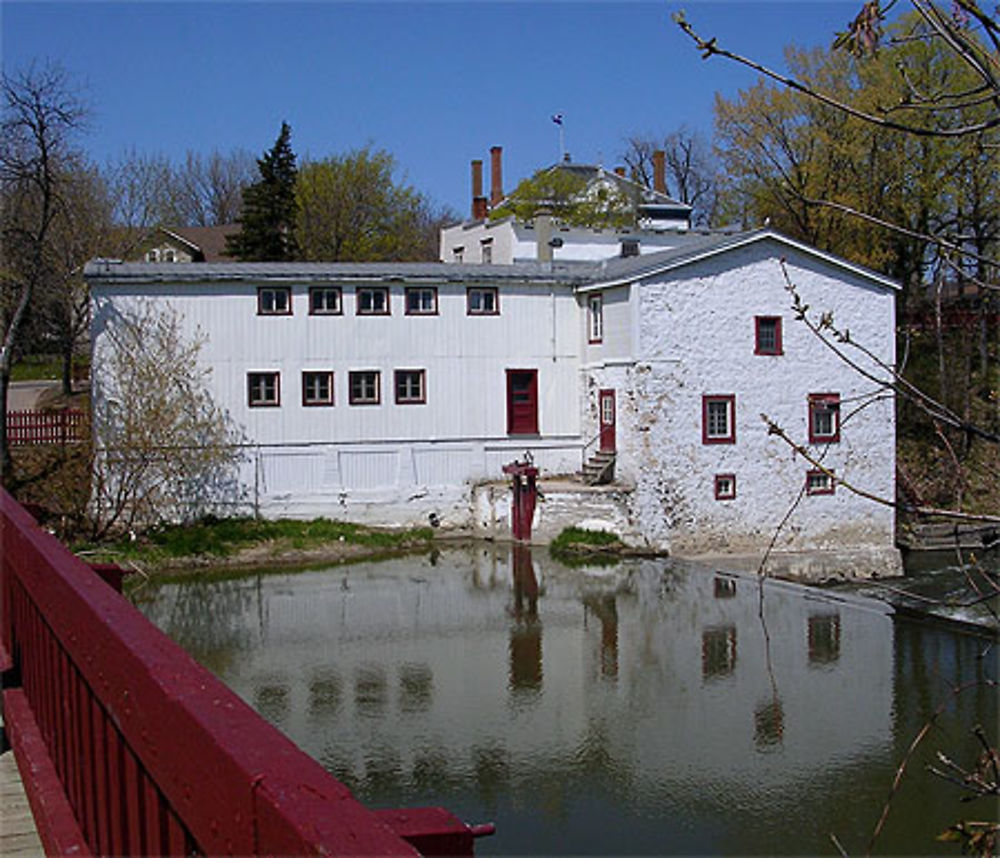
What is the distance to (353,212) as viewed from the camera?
55.2 meters

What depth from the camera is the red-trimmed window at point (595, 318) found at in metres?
30.2

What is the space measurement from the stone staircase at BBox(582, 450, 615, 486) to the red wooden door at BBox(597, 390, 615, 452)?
0.79ft

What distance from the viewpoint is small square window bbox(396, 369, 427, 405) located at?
30203mm

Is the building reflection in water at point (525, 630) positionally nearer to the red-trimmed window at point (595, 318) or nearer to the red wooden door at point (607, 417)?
the red wooden door at point (607, 417)

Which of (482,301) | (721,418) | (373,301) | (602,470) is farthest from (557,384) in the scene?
(373,301)

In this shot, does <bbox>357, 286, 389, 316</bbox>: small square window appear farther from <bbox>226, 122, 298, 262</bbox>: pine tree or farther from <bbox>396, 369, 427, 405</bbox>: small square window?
A: <bbox>226, 122, 298, 262</bbox>: pine tree

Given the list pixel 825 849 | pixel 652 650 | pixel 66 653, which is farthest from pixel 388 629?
pixel 66 653

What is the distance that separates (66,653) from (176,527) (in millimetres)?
24516

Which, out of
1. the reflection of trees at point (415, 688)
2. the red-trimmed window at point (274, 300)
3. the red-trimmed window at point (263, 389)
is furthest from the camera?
the red-trimmed window at point (274, 300)

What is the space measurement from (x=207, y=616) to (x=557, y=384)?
40.0 ft

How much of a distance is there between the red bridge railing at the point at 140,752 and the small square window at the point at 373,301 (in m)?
24.1

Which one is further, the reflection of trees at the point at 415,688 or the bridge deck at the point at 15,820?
the reflection of trees at the point at 415,688

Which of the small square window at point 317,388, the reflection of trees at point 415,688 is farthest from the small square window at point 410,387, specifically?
the reflection of trees at point 415,688

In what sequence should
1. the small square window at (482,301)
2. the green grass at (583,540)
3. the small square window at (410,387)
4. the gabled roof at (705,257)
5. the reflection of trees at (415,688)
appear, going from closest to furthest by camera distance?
the reflection of trees at (415,688)
the green grass at (583,540)
the gabled roof at (705,257)
the small square window at (410,387)
the small square window at (482,301)
